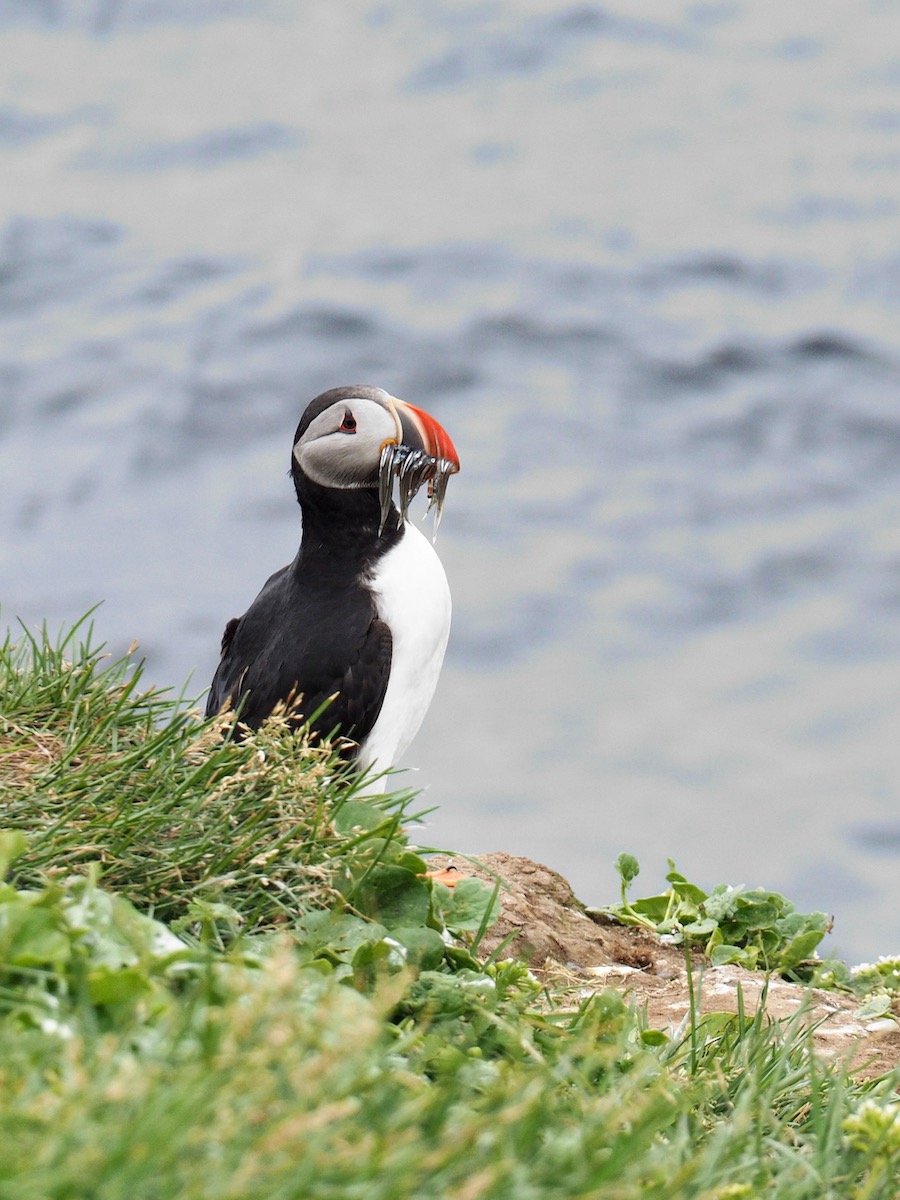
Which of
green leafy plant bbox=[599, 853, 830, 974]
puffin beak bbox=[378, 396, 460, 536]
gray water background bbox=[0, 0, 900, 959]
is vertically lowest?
green leafy plant bbox=[599, 853, 830, 974]

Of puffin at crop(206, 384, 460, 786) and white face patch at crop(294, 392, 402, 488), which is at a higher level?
white face patch at crop(294, 392, 402, 488)

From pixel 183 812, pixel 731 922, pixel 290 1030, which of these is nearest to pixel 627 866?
pixel 731 922

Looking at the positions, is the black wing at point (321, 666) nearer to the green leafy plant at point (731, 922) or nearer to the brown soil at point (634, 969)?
the brown soil at point (634, 969)

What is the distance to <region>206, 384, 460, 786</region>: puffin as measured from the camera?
5.05 m

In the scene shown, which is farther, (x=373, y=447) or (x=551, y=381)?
(x=551, y=381)

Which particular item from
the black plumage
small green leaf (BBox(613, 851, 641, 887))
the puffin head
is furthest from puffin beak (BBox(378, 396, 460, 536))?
small green leaf (BBox(613, 851, 641, 887))

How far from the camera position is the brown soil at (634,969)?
3738 millimetres

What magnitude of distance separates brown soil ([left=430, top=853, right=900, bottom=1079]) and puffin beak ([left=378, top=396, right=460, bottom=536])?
1.30 metres

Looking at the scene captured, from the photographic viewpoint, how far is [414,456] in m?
5.12

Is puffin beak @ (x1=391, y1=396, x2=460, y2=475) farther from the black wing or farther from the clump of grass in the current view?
the clump of grass

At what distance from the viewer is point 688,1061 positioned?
307cm

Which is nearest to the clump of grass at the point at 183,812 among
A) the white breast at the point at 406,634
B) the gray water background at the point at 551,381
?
the white breast at the point at 406,634

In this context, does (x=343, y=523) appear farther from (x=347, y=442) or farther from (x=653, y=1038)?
(x=653, y=1038)

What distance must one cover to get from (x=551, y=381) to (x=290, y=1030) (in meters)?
17.9
